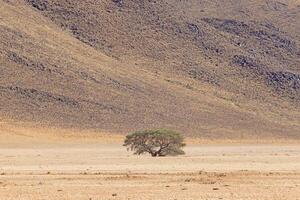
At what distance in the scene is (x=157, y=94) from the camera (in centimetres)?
9281

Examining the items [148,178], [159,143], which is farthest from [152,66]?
[148,178]

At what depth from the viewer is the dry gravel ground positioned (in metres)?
31.0

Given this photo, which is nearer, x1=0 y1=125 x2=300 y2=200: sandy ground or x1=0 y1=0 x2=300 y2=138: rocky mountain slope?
x1=0 y1=125 x2=300 y2=200: sandy ground

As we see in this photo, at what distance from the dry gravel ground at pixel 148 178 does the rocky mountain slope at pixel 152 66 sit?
34050 mm

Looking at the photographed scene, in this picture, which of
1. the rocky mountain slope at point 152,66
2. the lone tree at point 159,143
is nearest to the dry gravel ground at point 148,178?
the lone tree at point 159,143

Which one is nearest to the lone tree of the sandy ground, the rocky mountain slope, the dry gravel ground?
the sandy ground

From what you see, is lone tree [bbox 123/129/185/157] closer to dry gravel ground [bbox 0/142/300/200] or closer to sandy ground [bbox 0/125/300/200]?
sandy ground [bbox 0/125/300/200]

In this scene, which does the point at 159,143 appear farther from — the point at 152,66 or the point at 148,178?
the point at 152,66

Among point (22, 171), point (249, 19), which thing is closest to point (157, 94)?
point (249, 19)

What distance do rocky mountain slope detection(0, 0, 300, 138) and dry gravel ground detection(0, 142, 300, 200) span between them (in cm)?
3405

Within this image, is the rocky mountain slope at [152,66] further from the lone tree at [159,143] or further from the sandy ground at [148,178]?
the sandy ground at [148,178]

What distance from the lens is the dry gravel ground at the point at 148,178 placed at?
30953mm

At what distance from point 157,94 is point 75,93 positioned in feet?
26.4

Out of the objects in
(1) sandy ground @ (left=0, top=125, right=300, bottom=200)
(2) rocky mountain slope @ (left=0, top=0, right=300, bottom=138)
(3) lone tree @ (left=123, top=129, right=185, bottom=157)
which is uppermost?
(2) rocky mountain slope @ (left=0, top=0, right=300, bottom=138)
